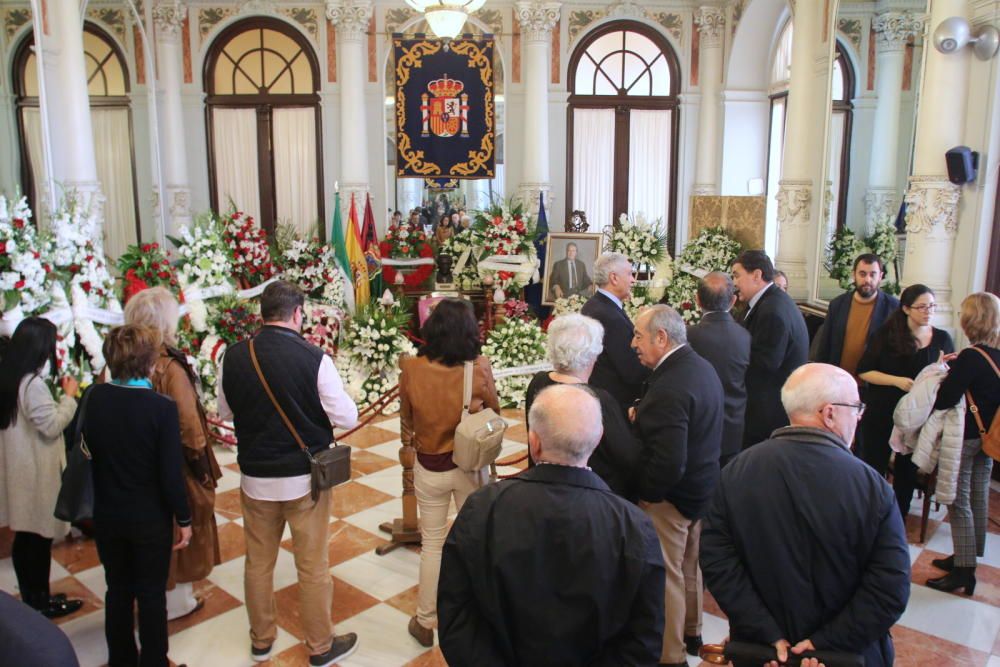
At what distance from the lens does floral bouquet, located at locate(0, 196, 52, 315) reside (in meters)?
4.75

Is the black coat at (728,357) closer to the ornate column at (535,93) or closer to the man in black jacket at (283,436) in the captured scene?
the man in black jacket at (283,436)

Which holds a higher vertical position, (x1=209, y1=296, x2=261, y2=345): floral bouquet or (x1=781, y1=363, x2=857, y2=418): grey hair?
(x1=781, y1=363, x2=857, y2=418): grey hair

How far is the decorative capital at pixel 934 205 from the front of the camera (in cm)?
591

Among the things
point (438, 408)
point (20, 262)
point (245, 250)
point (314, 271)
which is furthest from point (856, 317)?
point (314, 271)

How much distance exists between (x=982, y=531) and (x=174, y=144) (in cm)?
1114

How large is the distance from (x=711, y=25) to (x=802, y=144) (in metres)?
4.15

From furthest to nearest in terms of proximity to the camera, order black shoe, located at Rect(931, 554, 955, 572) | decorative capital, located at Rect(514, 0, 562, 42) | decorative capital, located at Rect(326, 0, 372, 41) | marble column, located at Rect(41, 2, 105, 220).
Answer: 1. decorative capital, located at Rect(514, 0, 562, 42)
2. decorative capital, located at Rect(326, 0, 372, 41)
3. marble column, located at Rect(41, 2, 105, 220)
4. black shoe, located at Rect(931, 554, 955, 572)

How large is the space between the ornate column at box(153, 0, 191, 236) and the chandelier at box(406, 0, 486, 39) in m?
6.20

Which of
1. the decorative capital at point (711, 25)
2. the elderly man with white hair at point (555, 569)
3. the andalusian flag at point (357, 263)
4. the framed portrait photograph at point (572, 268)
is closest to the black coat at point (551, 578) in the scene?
the elderly man with white hair at point (555, 569)

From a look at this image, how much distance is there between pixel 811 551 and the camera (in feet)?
7.23

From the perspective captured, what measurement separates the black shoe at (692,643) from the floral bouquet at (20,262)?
4314mm

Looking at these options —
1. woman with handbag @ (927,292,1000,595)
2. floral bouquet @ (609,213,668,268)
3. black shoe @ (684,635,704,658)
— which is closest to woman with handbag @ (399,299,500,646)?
black shoe @ (684,635,704,658)

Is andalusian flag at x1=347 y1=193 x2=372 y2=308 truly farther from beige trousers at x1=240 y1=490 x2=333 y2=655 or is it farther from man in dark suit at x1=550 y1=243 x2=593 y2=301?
beige trousers at x1=240 y1=490 x2=333 y2=655

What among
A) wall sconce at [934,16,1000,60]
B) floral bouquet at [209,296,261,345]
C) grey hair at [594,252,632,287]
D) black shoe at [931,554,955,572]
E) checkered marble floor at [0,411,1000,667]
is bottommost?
checkered marble floor at [0,411,1000,667]
